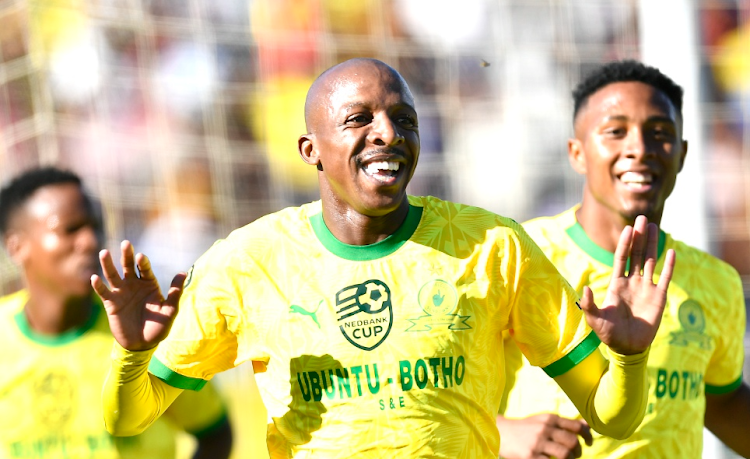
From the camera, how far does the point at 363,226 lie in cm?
295

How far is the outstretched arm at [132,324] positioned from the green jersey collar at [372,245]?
420mm

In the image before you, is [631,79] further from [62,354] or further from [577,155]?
[62,354]

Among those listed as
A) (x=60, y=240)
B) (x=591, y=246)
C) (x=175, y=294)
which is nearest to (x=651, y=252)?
(x=591, y=246)

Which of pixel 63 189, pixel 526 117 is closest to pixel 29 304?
pixel 63 189

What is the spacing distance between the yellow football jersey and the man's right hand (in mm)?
1322

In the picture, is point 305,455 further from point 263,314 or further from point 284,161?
point 284,161

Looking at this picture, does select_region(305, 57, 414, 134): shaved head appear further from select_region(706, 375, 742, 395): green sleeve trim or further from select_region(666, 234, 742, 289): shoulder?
select_region(706, 375, 742, 395): green sleeve trim

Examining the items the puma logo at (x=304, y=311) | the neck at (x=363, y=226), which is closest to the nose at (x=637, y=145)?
the neck at (x=363, y=226)

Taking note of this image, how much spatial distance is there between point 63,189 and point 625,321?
2.55 m

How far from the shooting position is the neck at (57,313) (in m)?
4.15

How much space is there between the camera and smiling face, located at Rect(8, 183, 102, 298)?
4211 millimetres

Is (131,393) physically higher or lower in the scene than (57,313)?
higher

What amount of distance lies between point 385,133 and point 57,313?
194 cm

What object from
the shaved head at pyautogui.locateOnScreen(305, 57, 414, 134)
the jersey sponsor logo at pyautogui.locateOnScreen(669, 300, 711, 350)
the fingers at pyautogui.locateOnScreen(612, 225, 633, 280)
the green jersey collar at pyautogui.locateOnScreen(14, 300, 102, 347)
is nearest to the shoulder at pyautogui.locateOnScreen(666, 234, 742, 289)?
the jersey sponsor logo at pyautogui.locateOnScreen(669, 300, 711, 350)
